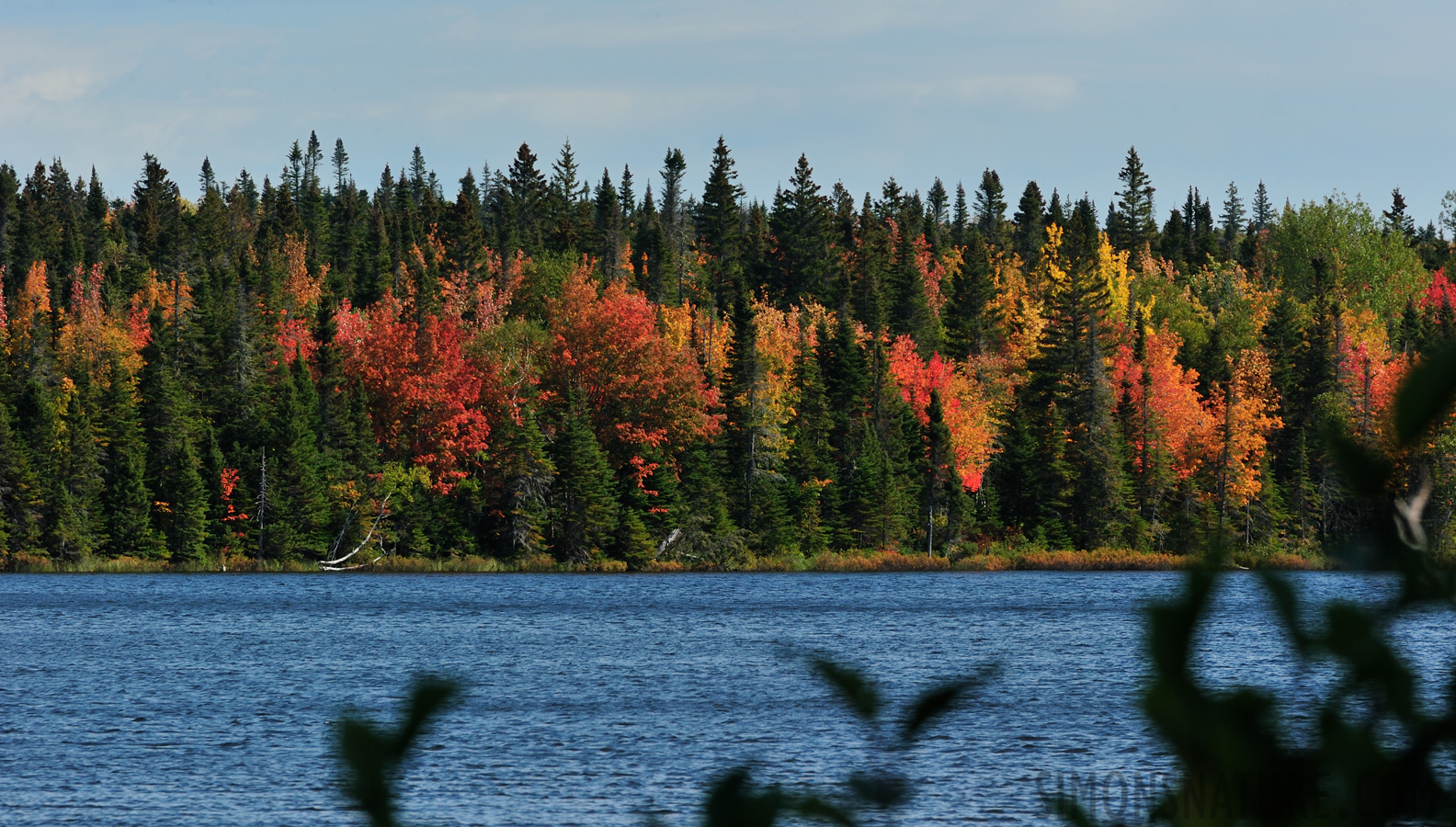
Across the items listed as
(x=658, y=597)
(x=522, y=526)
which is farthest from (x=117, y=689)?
(x=522, y=526)

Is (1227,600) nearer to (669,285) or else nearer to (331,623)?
(331,623)

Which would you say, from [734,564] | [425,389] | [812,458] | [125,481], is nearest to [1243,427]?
[812,458]

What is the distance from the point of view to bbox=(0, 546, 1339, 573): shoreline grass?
6806 centimetres

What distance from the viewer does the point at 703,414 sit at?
70750 mm

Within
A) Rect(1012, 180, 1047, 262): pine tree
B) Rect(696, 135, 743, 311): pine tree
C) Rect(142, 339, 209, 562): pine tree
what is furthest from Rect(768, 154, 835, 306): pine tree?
Rect(142, 339, 209, 562): pine tree

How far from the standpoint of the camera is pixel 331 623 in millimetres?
43469

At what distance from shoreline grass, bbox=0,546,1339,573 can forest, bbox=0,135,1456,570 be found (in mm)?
380

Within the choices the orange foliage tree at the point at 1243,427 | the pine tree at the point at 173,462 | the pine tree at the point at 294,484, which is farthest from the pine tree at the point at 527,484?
the orange foliage tree at the point at 1243,427

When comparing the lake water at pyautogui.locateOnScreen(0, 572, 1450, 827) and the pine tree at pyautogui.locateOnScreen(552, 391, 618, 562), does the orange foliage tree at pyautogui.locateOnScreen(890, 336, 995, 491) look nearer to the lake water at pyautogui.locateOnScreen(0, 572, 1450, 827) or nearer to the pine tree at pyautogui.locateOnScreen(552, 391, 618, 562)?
the pine tree at pyautogui.locateOnScreen(552, 391, 618, 562)

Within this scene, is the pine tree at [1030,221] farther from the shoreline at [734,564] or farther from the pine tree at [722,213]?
the shoreline at [734,564]

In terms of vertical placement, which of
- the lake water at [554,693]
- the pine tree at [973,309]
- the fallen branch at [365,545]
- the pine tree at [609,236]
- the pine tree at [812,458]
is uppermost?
the pine tree at [609,236]

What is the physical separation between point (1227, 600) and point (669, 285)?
54.8 m

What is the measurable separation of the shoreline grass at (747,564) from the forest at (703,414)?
0.38 metres

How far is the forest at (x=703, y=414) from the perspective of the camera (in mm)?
68125
